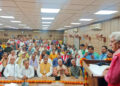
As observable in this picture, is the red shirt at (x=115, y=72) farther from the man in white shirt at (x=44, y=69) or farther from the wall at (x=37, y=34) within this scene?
the wall at (x=37, y=34)

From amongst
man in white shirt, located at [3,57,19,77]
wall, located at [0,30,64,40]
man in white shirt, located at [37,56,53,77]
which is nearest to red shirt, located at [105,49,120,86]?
man in white shirt, located at [37,56,53,77]

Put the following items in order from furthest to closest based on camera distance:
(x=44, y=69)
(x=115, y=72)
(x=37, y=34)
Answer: (x=37, y=34), (x=44, y=69), (x=115, y=72)

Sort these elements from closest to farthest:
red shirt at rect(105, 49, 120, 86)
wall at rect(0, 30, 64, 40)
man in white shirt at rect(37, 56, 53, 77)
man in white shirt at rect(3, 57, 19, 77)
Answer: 1. red shirt at rect(105, 49, 120, 86)
2. man in white shirt at rect(3, 57, 19, 77)
3. man in white shirt at rect(37, 56, 53, 77)
4. wall at rect(0, 30, 64, 40)

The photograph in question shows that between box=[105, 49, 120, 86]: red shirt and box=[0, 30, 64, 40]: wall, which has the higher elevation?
box=[0, 30, 64, 40]: wall

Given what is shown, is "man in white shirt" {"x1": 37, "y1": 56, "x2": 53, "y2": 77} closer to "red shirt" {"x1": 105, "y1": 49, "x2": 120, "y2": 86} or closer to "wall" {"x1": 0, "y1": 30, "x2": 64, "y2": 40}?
"red shirt" {"x1": 105, "y1": 49, "x2": 120, "y2": 86}

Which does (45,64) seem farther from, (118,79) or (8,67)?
(118,79)

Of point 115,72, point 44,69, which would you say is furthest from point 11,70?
point 115,72

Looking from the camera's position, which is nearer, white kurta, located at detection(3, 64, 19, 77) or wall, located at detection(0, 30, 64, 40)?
white kurta, located at detection(3, 64, 19, 77)

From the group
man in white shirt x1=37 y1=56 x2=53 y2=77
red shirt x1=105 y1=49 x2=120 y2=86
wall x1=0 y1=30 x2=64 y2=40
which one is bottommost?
man in white shirt x1=37 y1=56 x2=53 y2=77

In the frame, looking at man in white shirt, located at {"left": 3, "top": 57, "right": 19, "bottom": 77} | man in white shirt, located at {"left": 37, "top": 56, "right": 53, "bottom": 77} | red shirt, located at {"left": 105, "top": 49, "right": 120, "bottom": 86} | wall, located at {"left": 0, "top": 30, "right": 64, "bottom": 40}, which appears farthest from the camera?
wall, located at {"left": 0, "top": 30, "right": 64, "bottom": 40}

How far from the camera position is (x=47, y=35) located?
837 inches

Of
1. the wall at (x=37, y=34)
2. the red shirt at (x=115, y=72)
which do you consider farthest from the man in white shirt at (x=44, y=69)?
the wall at (x=37, y=34)

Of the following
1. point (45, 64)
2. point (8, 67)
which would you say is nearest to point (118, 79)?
point (45, 64)

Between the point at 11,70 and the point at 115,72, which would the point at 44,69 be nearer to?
the point at 11,70
